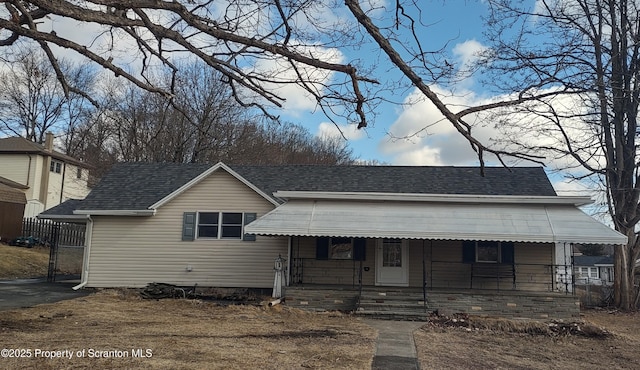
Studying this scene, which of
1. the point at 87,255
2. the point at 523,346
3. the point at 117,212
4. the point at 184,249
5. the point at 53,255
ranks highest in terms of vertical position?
the point at 117,212

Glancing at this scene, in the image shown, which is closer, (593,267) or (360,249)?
(360,249)

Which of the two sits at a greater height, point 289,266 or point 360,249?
point 360,249

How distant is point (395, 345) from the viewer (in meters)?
9.15

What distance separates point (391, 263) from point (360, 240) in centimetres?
127

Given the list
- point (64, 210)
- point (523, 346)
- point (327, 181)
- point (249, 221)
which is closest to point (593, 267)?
point (327, 181)

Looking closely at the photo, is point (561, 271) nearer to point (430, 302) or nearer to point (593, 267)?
point (430, 302)

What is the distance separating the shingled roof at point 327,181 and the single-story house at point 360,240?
0.09 metres

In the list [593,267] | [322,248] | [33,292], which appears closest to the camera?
[33,292]

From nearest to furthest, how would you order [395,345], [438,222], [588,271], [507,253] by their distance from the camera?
[395,345], [438,222], [507,253], [588,271]

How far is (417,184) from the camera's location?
1819cm

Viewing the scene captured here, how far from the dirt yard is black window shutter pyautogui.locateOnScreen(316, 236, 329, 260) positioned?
312 cm

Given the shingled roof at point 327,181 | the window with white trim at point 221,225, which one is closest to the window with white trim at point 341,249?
the shingled roof at point 327,181

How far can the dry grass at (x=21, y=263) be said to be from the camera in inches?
843

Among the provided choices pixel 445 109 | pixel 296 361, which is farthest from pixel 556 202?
pixel 445 109
